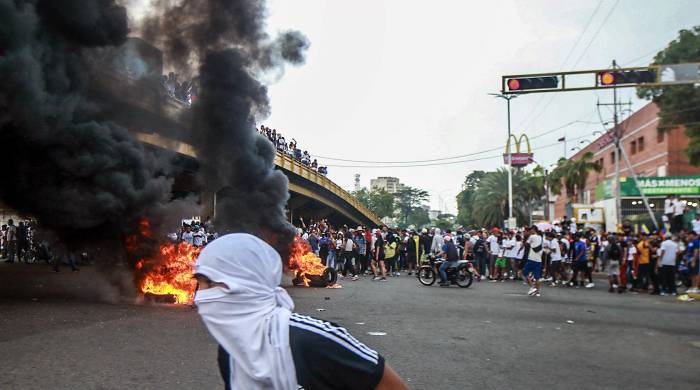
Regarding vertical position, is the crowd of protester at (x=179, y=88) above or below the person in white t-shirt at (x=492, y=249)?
above

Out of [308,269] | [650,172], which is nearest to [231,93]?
[308,269]

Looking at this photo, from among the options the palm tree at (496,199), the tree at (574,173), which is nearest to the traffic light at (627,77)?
the tree at (574,173)

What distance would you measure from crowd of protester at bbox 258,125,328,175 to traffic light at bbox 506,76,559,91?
9617 mm

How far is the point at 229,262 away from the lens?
1.85 m

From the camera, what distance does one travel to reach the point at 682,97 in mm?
31062

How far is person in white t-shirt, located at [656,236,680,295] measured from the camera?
1409cm

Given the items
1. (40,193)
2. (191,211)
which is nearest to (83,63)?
(40,193)

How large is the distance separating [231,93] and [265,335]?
557 inches

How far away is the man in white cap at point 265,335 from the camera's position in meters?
1.77

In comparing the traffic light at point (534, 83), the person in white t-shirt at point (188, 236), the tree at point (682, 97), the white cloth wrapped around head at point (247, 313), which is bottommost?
the white cloth wrapped around head at point (247, 313)

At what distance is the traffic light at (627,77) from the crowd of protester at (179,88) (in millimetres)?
11467

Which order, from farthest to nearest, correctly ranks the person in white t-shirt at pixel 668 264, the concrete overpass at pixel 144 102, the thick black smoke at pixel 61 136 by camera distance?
the person in white t-shirt at pixel 668 264 → the concrete overpass at pixel 144 102 → the thick black smoke at pixel 61 136

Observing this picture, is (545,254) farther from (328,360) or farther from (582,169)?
(582,169)

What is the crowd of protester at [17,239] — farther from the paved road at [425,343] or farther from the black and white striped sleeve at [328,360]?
the black and white striped sleeve at [328,360]
